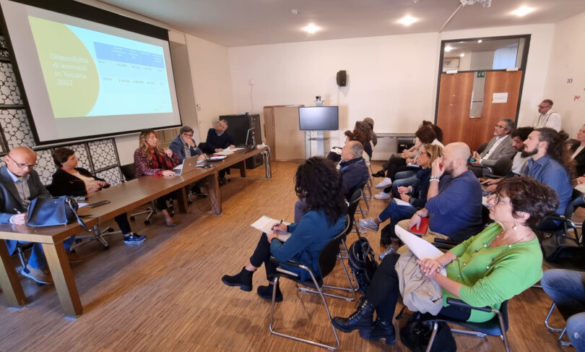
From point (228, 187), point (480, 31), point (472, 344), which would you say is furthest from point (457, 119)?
point (472, 344)

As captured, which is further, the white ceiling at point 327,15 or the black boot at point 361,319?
the white ceiling at point 327,15

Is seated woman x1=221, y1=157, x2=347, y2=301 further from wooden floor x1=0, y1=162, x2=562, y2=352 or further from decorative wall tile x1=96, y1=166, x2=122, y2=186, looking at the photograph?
decorative wall tile x1=96, y1=166, x2=122, y2=186

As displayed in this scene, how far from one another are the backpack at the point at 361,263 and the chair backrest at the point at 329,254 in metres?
0.14

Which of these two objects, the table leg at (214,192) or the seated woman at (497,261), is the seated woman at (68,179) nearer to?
the table leg at (214,192)

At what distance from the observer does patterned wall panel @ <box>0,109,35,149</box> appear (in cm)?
315

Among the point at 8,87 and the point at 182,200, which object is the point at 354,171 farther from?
the point at 8,87

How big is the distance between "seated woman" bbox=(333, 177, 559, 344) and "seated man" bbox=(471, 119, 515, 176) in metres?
3.11

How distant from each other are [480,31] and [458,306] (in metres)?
7.03

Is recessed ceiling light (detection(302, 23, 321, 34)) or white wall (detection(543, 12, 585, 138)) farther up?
recessed ceiling light (detection(302, 23, 321, 34))

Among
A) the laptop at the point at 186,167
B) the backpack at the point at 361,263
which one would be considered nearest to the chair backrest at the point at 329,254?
the backpack at the point at 361,263

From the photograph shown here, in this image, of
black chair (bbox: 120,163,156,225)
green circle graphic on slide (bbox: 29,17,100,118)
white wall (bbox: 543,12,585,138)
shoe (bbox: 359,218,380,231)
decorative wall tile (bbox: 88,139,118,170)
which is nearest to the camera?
shoe (bbox: 359,218,380,231)

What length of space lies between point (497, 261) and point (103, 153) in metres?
5.01

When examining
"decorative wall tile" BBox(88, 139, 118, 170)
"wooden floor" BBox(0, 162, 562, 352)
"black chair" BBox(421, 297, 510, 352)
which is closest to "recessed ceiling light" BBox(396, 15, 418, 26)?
"wooden floor" BBox(0, 162, 562, 352)

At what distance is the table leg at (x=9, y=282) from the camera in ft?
6.84
